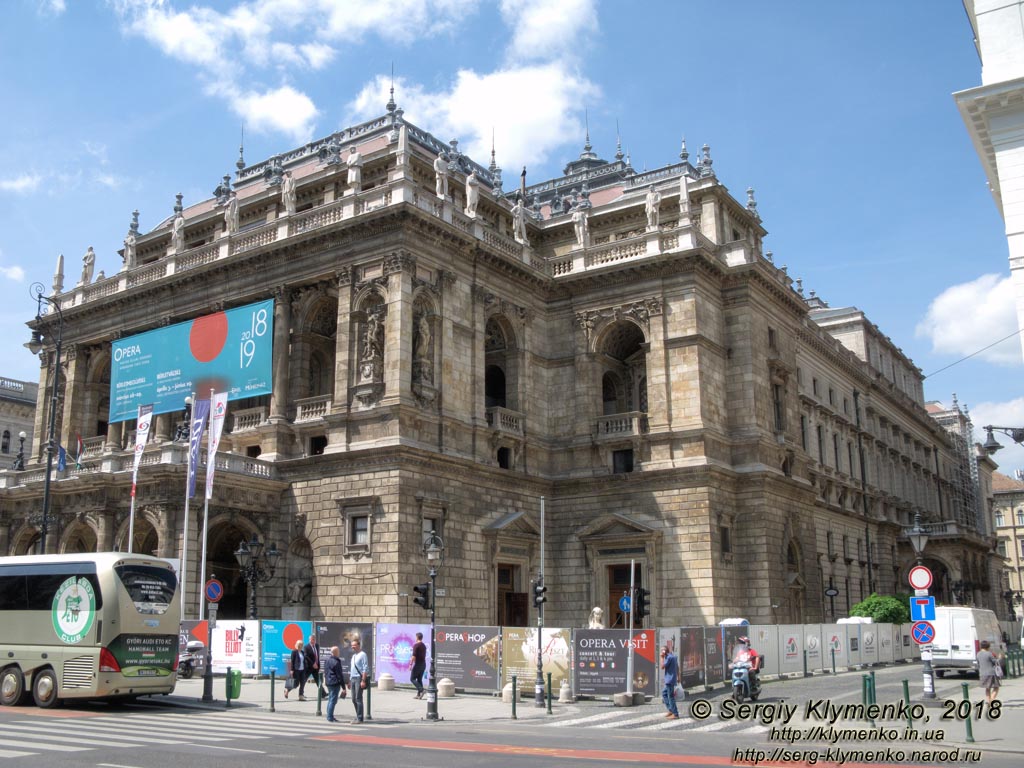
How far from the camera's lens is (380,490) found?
Answer: 35750 mm

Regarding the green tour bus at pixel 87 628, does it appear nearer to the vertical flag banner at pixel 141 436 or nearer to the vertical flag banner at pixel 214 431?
the vertical flag banner at pixel 214 431

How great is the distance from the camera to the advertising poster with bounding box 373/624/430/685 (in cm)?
2923

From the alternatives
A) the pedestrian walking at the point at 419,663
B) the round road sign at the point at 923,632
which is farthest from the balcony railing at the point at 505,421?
the round road sign at the point at 923,632

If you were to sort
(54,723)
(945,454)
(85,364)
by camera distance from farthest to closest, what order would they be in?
1. (945,454)
2. (85,364)
3. (54,723)

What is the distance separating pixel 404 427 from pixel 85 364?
21156mm

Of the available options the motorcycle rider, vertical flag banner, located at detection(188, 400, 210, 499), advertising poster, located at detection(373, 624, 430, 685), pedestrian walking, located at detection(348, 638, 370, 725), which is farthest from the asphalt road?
vertical flag banner, located at detection(188, 400, 210, 499)

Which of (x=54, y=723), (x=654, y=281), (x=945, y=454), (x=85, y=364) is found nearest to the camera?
(x=54, y=723)

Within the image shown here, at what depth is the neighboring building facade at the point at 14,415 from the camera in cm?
7275

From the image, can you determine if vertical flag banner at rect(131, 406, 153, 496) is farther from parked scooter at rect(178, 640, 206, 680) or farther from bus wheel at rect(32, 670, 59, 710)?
bus wheel at rect(32, 670, 59, 710)

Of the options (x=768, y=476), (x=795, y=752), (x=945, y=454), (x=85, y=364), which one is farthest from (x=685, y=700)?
(x=945, y=454)

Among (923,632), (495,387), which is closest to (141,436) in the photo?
(495,387)

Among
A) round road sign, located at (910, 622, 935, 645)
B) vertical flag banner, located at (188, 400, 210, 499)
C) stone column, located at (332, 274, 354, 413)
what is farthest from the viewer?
stone column, located at (332, 274, 354, 413)

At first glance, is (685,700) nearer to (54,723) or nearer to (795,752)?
(795,752)

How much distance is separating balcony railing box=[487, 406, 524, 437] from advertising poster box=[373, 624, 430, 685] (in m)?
12.4
